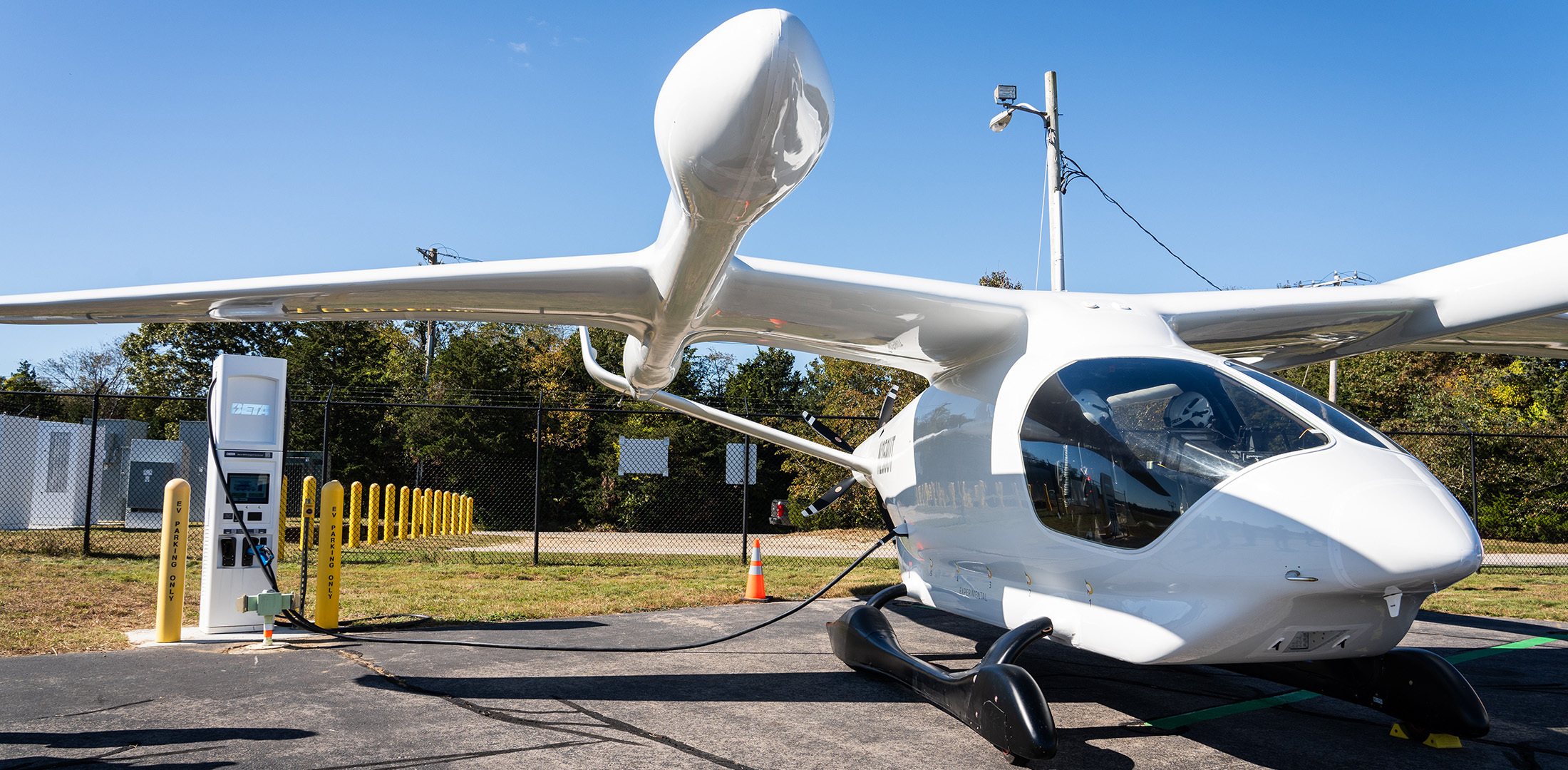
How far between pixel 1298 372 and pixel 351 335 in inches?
1583

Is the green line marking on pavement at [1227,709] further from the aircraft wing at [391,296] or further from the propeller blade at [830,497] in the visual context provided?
the aircraft wing at [391,296]

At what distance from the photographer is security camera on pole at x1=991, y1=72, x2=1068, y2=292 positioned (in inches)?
563

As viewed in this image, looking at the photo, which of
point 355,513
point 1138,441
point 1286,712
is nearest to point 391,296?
point 1138,441

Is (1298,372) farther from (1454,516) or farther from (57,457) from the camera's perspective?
(57,457)

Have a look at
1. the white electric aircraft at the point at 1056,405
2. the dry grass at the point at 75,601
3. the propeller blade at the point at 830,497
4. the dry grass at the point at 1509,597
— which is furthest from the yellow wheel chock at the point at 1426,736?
the dry grass at the point at 75,601

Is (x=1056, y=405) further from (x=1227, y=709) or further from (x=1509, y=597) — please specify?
(x=1509, y=597)

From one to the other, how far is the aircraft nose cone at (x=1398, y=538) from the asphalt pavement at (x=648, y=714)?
1360 mm

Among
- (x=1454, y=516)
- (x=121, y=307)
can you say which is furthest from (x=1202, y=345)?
(x=121, y=307)

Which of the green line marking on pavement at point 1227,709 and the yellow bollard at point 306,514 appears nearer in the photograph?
the green line marking on pavement at point 1227,709

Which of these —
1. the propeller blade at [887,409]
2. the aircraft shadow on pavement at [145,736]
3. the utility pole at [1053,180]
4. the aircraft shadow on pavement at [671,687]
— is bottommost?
the aircraft shadow on pavement at [671,687]

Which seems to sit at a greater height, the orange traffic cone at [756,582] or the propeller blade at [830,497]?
the propeller blade at [830,497]

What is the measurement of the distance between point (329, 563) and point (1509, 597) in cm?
1327

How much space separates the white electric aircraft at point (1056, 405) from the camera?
286cm

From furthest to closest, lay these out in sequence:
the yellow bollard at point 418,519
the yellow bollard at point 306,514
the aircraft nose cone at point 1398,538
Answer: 1. the yellow bollard at point 418,519
2. the yellow bollard at point 306,514
3. the aircraft nose cone at point 1398,538
